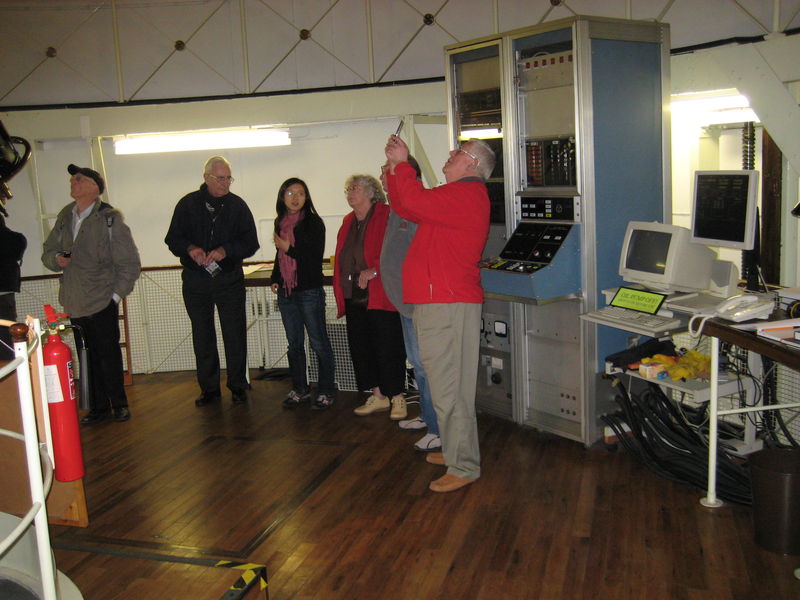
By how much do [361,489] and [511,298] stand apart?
130 centimetres

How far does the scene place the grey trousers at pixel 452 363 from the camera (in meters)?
3.82

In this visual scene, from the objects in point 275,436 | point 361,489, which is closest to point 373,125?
point 275,436

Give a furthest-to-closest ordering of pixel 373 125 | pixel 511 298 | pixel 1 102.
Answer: pixel 373 125, pixel 1 102, pixel 511 298

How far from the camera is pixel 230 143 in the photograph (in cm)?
656

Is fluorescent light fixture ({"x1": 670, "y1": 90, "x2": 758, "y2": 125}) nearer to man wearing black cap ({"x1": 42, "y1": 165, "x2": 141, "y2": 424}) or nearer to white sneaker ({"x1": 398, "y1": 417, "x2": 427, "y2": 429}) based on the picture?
white sneaker ({"x1": 398, "y1": 417, "x2": 427, "y2": 429})

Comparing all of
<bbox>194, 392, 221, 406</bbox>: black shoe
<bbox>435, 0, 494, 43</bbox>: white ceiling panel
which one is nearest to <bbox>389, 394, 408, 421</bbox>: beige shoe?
<bbox>194, 392, 221, 406</bbox>: black shoe

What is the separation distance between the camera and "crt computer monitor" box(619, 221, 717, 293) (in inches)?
157

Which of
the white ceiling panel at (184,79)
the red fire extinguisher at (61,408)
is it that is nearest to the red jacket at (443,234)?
the red fire extinguisher at (61,408)

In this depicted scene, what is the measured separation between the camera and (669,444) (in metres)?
4.12

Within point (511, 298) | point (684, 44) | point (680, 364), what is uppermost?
point (684, 44)

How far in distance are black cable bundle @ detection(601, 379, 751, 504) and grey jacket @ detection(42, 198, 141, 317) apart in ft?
10.4

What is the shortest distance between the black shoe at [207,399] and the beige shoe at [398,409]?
140 cm

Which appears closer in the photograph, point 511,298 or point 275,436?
point 511,298

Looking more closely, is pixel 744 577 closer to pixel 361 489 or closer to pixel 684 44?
pixel 361 489
